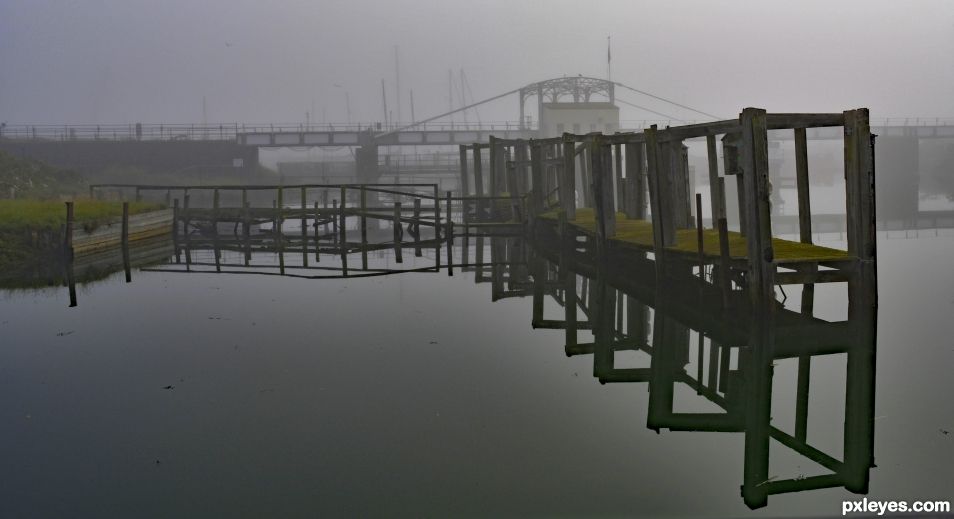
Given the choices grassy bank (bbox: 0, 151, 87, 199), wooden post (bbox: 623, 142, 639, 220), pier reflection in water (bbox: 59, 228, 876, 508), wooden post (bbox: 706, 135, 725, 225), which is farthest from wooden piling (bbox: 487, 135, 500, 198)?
grassy bank (bbox: 0, 151, 87, 199)

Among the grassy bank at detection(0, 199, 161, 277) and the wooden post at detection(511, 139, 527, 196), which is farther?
the wooden post at detection(511, 139, 527, 196)

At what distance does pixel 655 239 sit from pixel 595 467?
979cm

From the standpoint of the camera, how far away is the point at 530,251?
28.5 metres

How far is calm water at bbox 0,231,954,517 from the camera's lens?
7316 millimetres

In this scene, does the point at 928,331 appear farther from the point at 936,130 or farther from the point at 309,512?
the point at 936,130

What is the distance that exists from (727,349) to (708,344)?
0.47m

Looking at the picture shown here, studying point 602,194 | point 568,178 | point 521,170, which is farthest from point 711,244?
point 521,170

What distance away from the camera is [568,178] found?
26359mm

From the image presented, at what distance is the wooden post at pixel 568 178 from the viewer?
2577 centimetres

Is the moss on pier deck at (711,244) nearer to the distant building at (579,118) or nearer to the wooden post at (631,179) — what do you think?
the wooden post at (631,179)

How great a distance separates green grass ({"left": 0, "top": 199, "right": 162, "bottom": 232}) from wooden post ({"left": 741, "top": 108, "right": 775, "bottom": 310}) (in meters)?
20.6

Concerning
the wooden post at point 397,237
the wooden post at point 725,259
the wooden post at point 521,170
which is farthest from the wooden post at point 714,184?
the wooden post at point 521,170

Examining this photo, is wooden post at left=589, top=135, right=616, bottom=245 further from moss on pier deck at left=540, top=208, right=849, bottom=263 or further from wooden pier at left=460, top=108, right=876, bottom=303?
moss on pier deck at left=540, top=208, right=849, bottom=263

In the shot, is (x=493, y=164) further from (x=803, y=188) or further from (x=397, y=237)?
(x=803, y=188)
